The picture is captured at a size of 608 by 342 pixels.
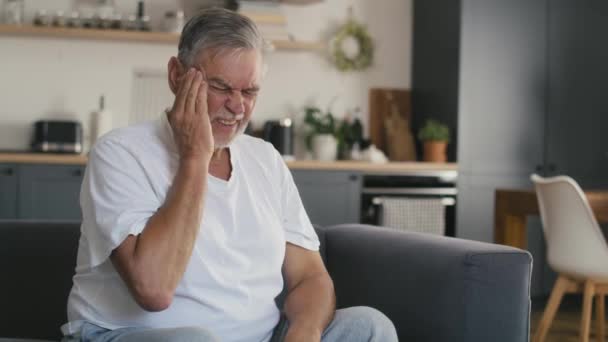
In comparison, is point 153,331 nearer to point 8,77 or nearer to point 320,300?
point 320,300

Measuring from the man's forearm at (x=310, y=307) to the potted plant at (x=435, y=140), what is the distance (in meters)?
3.23

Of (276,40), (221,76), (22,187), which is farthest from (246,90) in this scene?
(276,40)

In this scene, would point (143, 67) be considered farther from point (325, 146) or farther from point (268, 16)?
point (325, 146)

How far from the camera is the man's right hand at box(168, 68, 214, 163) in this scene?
1674mm

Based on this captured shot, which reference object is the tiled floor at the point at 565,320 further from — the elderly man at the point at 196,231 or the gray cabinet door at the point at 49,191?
the elderly man at the point at 196,231

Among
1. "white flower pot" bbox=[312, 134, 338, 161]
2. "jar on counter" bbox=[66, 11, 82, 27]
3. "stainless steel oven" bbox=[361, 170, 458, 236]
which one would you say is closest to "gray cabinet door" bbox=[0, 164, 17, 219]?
"jar on counter" bbox=[66, 11, 82, 27]

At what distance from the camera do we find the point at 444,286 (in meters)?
1.94

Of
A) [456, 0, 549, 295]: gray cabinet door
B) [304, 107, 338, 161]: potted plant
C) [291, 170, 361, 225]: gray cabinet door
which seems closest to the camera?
[291, 170, 361, 225]: gray cabinet door

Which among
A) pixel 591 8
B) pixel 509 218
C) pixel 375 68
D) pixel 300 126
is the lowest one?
pixel 509 218

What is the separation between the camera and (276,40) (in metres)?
5.15

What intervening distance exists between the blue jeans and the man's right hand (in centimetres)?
33

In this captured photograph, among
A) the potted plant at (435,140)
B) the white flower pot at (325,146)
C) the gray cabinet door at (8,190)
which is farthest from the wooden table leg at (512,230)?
the gray cabinet door at (8,190)

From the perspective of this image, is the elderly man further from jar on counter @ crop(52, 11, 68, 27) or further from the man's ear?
jar on counter @ crop(52, 11, 68, 27)

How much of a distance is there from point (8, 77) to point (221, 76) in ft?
12.0
